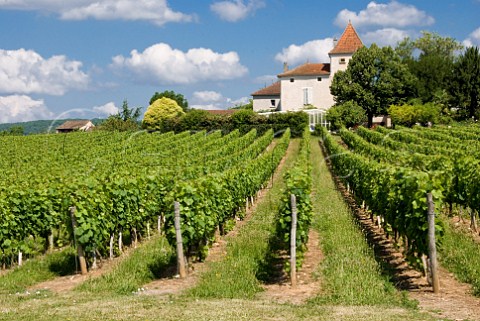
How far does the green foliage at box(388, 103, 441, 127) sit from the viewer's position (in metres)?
60.2

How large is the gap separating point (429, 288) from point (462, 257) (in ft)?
6.14

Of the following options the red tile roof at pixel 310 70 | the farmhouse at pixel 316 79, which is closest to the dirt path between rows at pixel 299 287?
the farmhouse at pixel 316 79

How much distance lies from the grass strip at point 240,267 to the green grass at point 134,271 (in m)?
0.99

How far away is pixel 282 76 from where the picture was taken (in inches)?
3169

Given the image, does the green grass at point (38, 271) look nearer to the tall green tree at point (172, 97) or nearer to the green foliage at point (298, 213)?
the green foliage at point (298, 213)

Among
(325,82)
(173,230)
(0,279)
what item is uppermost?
(325,82)

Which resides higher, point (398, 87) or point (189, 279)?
point (398, 87)

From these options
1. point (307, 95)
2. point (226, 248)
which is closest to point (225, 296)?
point (226, 248)

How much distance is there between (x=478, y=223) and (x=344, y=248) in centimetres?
509

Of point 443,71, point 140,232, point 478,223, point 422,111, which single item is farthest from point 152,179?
point 443,71

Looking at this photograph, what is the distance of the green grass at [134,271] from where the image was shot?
408 inches

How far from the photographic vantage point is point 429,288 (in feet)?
32.7

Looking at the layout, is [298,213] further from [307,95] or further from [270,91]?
[270,91]

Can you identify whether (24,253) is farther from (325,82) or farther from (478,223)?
(325,82)
